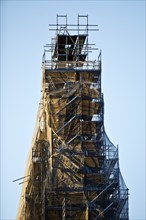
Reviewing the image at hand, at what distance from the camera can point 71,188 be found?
61.9 meters

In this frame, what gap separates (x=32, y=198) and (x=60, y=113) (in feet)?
23.7

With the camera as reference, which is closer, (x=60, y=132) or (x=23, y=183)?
(x=60, y=132)

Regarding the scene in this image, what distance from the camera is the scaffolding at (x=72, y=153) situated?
61750 mm

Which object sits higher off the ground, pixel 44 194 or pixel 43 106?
pixel 43 106

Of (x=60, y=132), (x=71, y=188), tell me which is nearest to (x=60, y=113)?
(x=60, y=132)

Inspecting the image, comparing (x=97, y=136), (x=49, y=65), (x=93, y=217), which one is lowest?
(x=93, y=217)

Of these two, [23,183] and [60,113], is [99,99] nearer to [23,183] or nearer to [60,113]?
[60,113]

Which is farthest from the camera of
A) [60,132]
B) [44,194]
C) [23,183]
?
[23,183]

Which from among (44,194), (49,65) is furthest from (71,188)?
(49,65)

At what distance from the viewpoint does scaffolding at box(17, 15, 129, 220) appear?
61.8 meters

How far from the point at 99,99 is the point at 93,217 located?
9.43 meters

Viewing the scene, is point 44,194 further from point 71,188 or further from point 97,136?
point 97,136

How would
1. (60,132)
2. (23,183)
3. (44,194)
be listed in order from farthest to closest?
(23,183) < (60,132) < (44,194)

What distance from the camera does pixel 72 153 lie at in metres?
63.5
